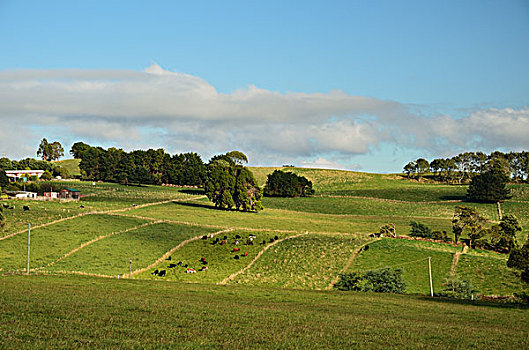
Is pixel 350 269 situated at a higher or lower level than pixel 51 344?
lower

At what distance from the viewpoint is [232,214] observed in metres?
125

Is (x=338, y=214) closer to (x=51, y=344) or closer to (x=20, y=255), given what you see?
(x=20, y=255)

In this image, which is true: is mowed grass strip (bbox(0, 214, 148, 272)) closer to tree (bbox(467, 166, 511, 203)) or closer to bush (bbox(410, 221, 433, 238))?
bush (bbox(410, 221, 433, 238))

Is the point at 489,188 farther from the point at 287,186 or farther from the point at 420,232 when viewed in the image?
the point at 420,232

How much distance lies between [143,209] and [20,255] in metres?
51.1

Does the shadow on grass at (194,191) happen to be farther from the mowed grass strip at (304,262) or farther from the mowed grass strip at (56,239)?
the mowed grass strip at (304,262)

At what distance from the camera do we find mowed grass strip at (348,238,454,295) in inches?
2776

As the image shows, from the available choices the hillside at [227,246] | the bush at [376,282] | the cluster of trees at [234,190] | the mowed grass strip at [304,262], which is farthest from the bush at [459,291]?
the cluster of trees at [234,190]

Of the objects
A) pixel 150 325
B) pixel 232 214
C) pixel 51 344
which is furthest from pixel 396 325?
pixel 232 214

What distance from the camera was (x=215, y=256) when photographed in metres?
82.9

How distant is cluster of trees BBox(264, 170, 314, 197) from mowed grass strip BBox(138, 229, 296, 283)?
227 ft

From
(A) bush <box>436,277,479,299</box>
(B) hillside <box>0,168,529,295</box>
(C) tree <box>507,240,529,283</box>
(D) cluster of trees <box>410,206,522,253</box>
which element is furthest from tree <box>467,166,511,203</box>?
(C) tree <box>507,240,529,283</box>

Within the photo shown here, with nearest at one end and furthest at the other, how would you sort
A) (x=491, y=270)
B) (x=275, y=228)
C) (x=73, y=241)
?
1. (x=491, y=270)
2. (x=73, y=241)
3. (x=275, y=228)

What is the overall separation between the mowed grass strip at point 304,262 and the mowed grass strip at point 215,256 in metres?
2.70
